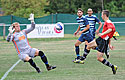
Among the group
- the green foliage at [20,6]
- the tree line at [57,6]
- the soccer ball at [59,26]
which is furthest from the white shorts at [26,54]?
the green foliage at [20,6]

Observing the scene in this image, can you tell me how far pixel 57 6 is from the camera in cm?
6512

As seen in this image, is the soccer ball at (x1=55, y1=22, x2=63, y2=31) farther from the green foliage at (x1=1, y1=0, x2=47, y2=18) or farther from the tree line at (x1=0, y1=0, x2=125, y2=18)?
the green foliage at (x1=1, y1=0, x2=47, y2=18)

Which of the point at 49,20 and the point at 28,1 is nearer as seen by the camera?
the point at 49,20

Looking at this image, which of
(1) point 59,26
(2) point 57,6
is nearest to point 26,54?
(1) point 59,26

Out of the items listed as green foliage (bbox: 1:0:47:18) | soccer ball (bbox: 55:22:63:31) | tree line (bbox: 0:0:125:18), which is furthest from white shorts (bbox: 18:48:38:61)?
green foliage (bbox: 1:0:47:18)

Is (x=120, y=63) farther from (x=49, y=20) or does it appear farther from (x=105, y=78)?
(x=49, y=20)

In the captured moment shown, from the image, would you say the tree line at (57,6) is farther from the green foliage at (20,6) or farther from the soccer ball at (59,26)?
the soccer ball at (59,26)

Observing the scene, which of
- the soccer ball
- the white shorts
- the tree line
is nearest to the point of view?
the white shorts

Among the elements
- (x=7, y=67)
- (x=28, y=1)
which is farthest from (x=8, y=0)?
(x=7, y=67)

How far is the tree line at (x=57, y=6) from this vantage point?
1929 inches

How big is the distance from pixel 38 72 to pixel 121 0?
51733mm

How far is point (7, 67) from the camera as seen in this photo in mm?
11547

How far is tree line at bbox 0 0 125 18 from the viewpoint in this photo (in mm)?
49000

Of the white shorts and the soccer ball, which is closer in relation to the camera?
the white shorts
